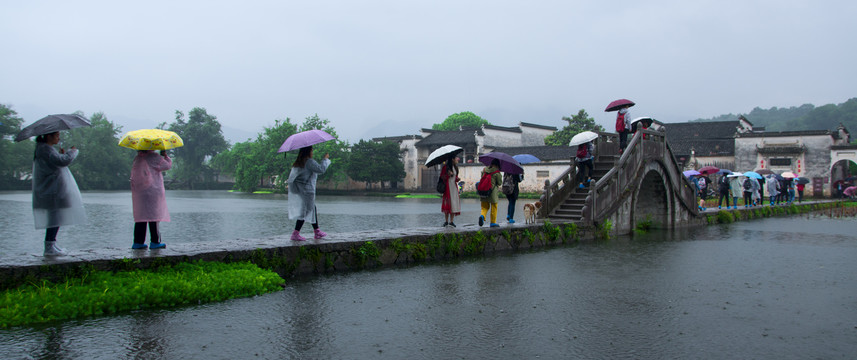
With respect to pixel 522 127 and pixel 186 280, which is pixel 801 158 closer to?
pixel 522 127

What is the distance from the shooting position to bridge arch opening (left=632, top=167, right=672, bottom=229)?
17.4 meters

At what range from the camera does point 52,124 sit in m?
6.88

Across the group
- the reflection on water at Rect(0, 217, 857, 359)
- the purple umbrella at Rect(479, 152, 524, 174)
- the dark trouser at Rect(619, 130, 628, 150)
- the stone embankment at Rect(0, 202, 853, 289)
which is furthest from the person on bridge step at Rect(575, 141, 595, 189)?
the reflection on water at Rect(0, 217, 857, 359)

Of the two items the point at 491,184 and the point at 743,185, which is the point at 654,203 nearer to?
the point at 491,184

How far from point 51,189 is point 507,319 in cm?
564

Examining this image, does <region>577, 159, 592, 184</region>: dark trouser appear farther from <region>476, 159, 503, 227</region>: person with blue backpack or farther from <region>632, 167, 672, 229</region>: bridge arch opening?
<region>476, 159, 503, 227</region>: person with blue backpack

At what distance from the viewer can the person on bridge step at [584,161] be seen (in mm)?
15484

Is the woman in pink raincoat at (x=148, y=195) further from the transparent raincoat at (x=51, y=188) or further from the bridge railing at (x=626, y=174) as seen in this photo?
the bridge railing at (x=626, y=174)

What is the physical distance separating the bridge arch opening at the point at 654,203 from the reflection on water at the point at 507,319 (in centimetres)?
763

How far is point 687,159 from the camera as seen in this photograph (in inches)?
1734

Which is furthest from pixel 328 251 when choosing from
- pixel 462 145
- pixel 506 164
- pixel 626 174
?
pixel 462 145

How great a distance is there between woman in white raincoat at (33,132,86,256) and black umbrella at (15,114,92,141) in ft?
0.44

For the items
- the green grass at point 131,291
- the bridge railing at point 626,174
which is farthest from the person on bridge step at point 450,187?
the green grass at point 131,291

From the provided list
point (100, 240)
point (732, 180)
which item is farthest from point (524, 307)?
point (732, 180)
